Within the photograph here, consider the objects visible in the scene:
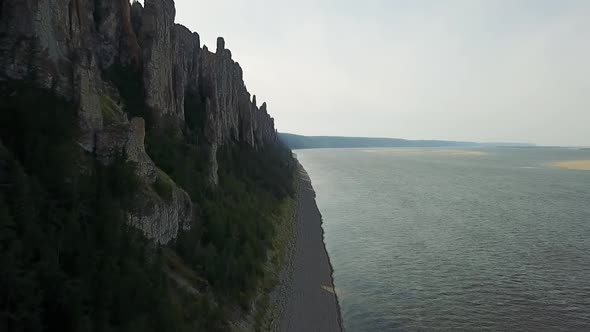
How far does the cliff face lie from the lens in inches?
684

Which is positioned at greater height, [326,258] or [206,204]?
[206,204]

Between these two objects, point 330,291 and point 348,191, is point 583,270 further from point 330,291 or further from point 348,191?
point 348,191

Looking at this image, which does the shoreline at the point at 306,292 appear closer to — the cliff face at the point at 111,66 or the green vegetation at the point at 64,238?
the cliff face at the point at 111,66

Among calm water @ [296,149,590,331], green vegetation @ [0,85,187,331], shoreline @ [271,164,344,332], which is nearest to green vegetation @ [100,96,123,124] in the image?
green vegetation @ [0,85,187,331]

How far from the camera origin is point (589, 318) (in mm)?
28359

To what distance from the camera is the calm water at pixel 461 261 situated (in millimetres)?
29031

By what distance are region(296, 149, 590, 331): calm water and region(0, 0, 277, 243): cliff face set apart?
16719 millimetres

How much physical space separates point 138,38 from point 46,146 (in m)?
22.0

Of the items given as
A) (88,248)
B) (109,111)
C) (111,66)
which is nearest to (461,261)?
(109,111)

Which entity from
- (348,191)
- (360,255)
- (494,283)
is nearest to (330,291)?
(360,255)

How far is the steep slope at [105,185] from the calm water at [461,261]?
436 inches

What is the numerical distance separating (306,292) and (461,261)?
18719mm

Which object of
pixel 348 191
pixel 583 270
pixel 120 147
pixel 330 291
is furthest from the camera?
pixel 348 191

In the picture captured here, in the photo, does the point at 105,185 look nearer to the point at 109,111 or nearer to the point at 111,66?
the point at 109,111
